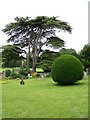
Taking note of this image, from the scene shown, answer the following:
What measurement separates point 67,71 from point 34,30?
22405mm

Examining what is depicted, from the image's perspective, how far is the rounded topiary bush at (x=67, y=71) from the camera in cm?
2181

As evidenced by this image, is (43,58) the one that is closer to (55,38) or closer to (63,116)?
(55,38)

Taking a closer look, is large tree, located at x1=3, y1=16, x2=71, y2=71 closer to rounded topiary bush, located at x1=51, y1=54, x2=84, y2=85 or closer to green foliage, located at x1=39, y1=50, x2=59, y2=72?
green foliage, located at x1=39, y1=50, x2=59, y2=72

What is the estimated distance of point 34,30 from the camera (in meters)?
43.3

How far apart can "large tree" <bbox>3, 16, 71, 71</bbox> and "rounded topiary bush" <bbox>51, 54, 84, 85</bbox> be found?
680 inches

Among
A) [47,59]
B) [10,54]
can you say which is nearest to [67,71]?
[47,59]

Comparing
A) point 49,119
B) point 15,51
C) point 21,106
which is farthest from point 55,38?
point 49,119

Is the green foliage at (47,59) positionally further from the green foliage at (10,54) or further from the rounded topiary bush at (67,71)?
the rounded topiary bush at (67,71)

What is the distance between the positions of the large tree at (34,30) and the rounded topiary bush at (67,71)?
56.7 feet

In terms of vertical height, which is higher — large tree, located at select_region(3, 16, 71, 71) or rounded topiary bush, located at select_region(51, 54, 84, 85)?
large tree, located at select_region(3, 16, 71, 71)

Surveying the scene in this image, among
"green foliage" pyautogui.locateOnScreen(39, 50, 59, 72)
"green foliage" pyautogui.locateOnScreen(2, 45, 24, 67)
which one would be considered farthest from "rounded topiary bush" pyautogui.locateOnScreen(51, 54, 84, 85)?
"green foliage" pyautogui.locateOnScreen(2, 45, 24, 67)

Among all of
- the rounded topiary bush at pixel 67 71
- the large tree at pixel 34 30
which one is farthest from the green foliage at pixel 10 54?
the rounded topiary bush at pixel 67 71

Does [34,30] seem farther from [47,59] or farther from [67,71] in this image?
[67,71]

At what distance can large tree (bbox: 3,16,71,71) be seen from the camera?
131 ft
